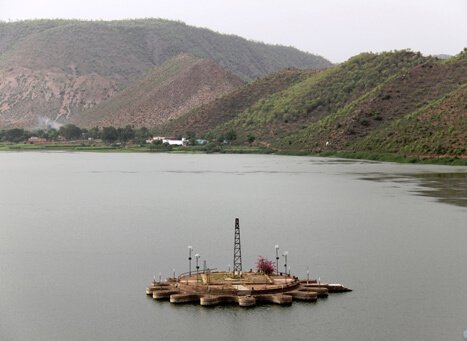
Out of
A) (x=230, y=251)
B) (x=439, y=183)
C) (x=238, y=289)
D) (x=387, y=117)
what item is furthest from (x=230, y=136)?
(x=238, y=289)

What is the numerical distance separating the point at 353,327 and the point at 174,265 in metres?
13.9

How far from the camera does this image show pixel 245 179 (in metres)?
106

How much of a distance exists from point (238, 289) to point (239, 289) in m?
0.05

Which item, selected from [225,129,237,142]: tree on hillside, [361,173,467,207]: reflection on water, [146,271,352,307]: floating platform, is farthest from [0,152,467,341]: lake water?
[225,129,237,142]: tree on hillside

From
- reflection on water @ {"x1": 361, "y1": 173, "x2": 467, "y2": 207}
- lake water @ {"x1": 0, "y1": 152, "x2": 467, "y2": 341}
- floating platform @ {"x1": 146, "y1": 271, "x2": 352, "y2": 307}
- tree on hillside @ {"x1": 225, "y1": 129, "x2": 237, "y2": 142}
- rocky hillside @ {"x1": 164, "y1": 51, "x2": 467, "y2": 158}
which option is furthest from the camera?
tree on hillside @ {"x1": 225, "y1": 129, "x2": 237, "y2": 142}

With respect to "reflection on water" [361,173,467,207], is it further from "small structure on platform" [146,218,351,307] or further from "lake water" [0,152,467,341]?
"small structure on platform" [146,218,351,307]

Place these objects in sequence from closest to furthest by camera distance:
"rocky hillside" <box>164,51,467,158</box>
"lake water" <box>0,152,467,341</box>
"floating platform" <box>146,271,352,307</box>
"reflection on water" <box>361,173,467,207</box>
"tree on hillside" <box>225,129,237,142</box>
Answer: "lake water" <box>0,152,467,341</box> → "floating platform" <box>146,271,352,307</box> → "reflection on water" <box>361,173,467,207</box> → "rocky hillside" <box>164,51,467,158</box> → "tree on hillside" <box>225,129,237,142</box>

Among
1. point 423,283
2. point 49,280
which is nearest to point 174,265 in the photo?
point 49,280

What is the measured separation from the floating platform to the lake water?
60 cm

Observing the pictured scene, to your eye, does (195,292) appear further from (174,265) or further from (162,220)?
(162,220)

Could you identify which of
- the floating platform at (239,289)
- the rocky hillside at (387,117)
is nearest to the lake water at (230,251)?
the floating platform at (239,289)

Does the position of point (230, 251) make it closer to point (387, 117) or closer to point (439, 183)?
point (439, 183)

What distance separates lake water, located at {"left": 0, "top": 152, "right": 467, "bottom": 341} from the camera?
35031 millimetres

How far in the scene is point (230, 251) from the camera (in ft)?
164
